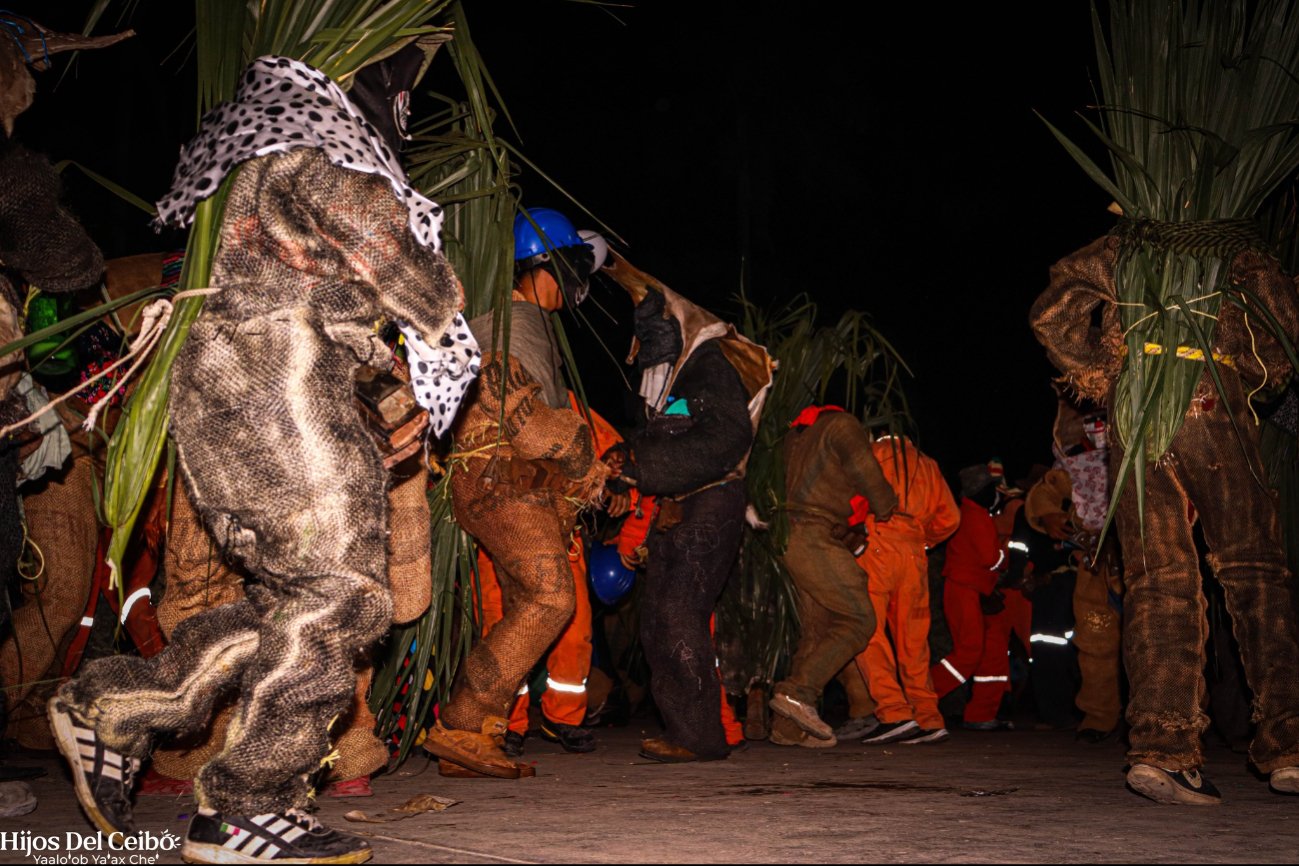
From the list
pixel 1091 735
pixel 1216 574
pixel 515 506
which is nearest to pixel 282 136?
pixel 515 506

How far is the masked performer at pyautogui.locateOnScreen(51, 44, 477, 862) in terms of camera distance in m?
2.56

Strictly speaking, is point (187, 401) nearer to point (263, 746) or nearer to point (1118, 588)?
point (263, 746)

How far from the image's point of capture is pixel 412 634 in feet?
13.6

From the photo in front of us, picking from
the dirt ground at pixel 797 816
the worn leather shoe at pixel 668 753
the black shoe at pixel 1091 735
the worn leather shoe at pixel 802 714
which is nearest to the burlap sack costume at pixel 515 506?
the dirt ground at pixel 797 816

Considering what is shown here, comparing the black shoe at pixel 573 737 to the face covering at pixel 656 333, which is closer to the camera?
the face covering at pixel 656 333

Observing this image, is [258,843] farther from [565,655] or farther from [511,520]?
[565,655]

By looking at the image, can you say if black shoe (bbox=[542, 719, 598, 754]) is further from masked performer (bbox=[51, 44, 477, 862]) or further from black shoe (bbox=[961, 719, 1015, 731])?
black shoe (bbox=[961, 719, 1015, 731])

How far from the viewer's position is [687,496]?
5027 millimetres

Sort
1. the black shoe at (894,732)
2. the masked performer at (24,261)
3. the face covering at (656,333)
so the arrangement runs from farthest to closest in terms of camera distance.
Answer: the black shoe at (894,732) < the face covering at (656,333) < the masked performer at (24,261)

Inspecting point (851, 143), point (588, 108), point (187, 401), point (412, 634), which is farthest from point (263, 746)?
point (851, 143)

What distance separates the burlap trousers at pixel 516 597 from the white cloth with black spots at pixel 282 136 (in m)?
1.46

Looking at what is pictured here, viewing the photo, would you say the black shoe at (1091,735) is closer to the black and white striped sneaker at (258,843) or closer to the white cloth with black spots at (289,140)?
the white cloth with black spots at (289,140)

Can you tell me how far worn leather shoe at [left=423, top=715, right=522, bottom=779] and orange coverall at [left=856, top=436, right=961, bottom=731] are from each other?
2.75m

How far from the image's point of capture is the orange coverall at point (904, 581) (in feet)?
21.2
